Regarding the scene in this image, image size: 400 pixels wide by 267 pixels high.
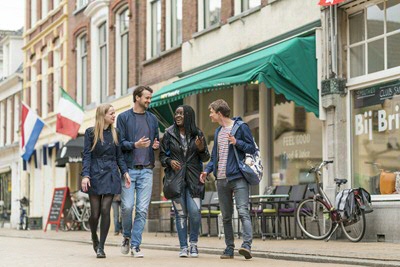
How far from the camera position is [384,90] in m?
15.5

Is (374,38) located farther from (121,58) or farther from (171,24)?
(121,58)

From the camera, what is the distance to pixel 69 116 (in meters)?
28.9

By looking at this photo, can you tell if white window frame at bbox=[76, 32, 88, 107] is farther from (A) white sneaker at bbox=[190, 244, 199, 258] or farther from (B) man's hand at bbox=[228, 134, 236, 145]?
(B) man's hand at bbox=[228, 134, 236, 145]

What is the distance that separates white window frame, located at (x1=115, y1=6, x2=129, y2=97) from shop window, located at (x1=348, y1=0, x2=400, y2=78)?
12.3m

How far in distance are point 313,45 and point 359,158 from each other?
2.20 m

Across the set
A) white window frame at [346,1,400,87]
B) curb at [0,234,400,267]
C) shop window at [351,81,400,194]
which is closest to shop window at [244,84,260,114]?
white window frame at [346,1,400,87]

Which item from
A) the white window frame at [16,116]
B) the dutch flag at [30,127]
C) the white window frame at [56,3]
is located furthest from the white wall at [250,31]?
the white window frame at [16,116]

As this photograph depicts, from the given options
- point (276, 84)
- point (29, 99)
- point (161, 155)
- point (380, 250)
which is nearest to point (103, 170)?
point (161, 155)

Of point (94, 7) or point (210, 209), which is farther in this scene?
point (94, 7)

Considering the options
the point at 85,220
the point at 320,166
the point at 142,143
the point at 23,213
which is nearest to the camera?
the point at 142,143

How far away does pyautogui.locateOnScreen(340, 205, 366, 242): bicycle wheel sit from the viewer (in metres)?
14.7

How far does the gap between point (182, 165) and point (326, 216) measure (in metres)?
4.32

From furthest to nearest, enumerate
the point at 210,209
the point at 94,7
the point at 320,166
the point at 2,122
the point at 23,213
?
1. the point at 2,122
2. the point at 23,213
3. the point at 94,7
4. the point at 210,209
5. the point at 320,166

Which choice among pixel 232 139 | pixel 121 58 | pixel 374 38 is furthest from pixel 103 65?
pixel 232 139
